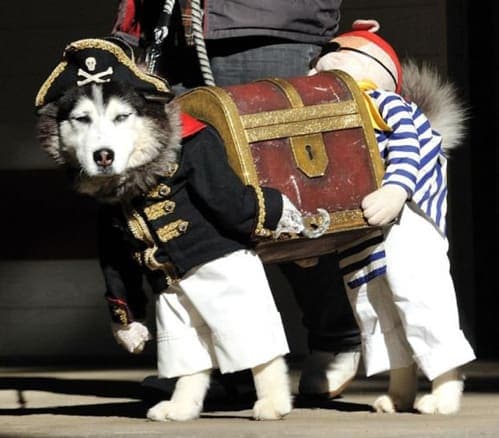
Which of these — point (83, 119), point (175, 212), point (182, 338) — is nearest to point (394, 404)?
point (182, 338)

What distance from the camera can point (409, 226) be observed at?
209 inches

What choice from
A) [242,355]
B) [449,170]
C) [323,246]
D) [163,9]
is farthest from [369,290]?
[449,170]

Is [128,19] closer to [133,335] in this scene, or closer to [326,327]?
[133,335]

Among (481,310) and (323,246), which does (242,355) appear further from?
(481,310)

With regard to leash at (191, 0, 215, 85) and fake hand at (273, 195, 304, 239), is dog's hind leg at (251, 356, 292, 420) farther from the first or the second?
leash at (191, 0, 215, 85)

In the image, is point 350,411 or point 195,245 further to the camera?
point 350,411

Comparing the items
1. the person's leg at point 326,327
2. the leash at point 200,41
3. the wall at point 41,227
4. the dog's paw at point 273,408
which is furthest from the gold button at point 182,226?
the wall at point 41,227

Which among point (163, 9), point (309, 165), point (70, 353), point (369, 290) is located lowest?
point (70, 353)

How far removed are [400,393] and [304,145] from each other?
2.95ft

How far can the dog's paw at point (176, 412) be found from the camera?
517cm

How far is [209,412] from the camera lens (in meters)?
5.64

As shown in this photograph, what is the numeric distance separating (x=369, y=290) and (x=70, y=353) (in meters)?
2.93

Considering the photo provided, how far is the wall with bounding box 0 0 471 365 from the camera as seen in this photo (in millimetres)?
7980

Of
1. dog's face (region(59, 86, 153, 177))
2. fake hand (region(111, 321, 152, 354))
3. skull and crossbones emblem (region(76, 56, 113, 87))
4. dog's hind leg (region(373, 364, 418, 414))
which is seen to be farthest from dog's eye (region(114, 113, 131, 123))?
dog's hind leg (region(373, 364, 418, 414))
